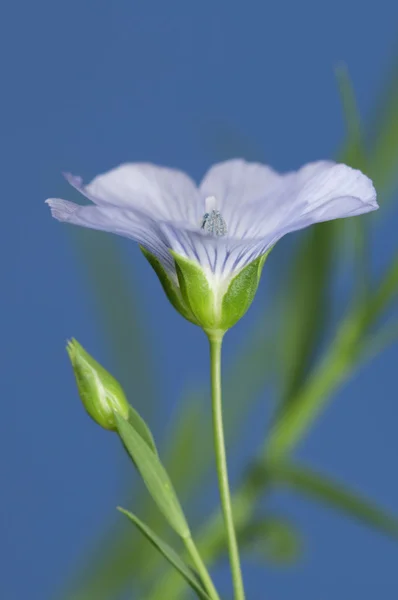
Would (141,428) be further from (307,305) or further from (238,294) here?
(307,305)

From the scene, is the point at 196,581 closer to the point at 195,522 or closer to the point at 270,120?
the point at 195,522

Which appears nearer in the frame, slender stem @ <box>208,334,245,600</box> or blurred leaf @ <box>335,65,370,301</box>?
slender stem @ <box>208,334,245,600</box>

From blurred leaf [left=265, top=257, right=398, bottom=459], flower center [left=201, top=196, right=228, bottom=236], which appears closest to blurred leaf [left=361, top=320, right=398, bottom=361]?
blurred leaf [left=265, top=257, right=398, bottom=459]

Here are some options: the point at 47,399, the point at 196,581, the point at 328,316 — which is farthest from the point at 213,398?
the point at 47,399

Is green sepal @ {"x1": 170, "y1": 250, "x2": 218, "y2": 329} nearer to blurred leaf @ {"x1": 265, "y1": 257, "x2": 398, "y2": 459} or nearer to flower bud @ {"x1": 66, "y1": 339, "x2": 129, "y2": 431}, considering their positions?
flower bud @ {"x1": 66, "y1": 339, "x2": 129, "y2": 431}

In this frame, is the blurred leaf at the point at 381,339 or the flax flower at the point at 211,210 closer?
the flax flower at the point at 211,210

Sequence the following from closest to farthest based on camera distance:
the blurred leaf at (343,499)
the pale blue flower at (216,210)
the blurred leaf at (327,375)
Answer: the pale blue flower at (216,210) → the blurred leaf at (343,499) → the blurred leaf at (327,375)

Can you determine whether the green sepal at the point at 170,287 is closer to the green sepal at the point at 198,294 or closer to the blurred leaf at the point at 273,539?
the green sepal at the point at 198,294

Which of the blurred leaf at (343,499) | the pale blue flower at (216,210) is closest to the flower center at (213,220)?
the pale blue flower at (216,210)
